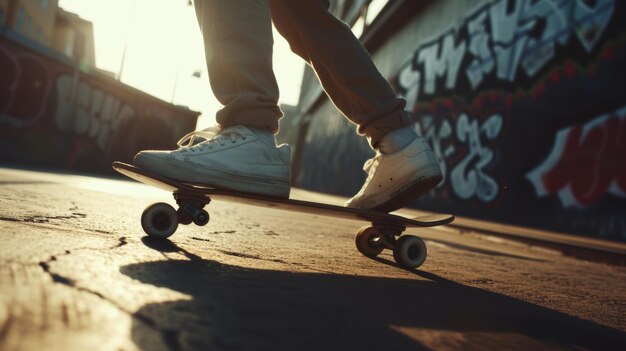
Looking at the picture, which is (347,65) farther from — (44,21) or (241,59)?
(44,21)

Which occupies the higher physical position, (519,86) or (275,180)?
(519,86)

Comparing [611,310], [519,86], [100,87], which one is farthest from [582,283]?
[100,87]

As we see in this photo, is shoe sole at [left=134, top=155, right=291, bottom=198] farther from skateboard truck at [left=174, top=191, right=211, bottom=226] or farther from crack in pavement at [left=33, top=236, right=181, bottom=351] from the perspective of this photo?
crack in pavement at [left=33, top=236, right=181, bottom=351]

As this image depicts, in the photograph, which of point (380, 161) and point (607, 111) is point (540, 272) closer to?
point (380, 161)

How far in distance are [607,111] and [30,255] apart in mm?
5866

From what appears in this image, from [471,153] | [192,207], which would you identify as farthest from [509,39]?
[192,207]

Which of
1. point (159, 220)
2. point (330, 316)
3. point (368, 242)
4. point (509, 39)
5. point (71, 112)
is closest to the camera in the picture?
point (330, 316)

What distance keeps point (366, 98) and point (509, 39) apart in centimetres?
619

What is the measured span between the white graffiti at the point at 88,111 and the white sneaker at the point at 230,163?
804 cm

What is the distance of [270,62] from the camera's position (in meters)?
1.59

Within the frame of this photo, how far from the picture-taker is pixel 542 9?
6.29 metres

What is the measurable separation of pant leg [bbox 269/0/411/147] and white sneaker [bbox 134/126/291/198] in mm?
336

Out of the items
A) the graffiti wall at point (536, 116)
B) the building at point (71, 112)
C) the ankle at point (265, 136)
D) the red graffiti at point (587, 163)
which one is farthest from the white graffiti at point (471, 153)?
the building at point (71, 112)

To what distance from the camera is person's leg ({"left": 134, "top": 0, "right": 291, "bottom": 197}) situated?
1452 millimetres
